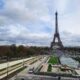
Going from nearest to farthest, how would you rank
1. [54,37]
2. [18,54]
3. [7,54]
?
[7,54] → [18,54] → [54,37]

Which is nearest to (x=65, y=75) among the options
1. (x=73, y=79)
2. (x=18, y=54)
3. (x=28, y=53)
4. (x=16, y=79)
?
(x=73, y=79)

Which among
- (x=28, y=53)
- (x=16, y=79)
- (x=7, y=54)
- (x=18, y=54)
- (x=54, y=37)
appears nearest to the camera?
(x=16, y=79)

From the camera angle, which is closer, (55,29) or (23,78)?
(23,78)

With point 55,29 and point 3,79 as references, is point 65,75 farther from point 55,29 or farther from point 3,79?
point 55,29

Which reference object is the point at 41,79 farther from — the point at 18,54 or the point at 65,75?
the point at 18,54

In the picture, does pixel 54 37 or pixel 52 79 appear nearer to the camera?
pixel 52 79

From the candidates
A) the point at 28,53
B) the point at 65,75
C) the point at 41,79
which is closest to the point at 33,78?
the point at 41,79

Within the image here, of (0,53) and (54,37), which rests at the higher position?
(54,37)

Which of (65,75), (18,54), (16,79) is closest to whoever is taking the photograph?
(16,79)

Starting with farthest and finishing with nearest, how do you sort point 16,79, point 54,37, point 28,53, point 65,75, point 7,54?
point 54,37 → point 28,53 → point 7,54 → point 65,75 → point 16,79
